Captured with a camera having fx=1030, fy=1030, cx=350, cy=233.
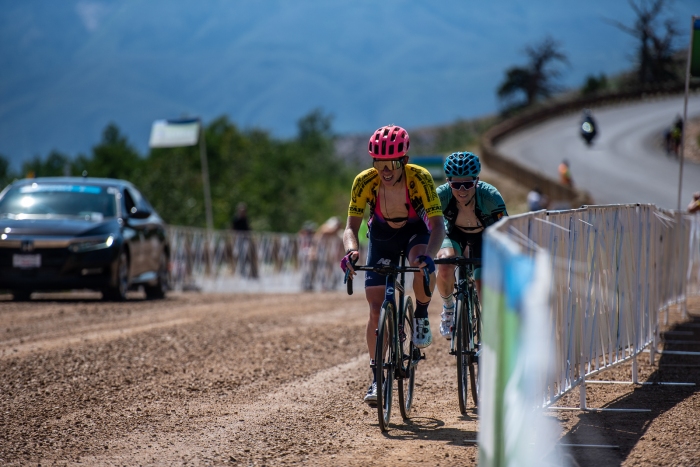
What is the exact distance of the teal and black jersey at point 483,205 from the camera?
7.84 meters

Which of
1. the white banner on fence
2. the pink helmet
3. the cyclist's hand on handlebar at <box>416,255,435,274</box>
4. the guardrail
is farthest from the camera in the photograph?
the guardrail

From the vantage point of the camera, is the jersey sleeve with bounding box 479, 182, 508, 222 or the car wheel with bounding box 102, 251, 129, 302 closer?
the jersey sleeve with bounding box 479, 182, 508, 222

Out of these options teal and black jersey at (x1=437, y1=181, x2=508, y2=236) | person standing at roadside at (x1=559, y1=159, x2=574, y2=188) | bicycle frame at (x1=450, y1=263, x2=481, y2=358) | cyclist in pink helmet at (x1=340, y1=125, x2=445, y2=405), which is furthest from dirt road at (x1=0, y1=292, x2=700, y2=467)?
person standing at roadside at (x1=559, y1=159, x2=574, y2=188)

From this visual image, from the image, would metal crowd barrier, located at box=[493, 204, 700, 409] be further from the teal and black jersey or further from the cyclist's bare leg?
the cyclist's bare leg

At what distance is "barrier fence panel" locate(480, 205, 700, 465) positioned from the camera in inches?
180

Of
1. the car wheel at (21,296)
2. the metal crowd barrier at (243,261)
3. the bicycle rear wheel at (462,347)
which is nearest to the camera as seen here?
the bicycle rear wheel at (462,347)

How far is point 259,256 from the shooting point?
27172mm

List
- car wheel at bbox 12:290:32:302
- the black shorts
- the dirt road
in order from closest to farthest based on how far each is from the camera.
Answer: the dirt road, the black shorts, car wheel at bbox 12:290:32:302

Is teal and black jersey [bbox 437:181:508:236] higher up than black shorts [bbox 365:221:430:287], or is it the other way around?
teal and black jersey [bbox 437:181:508:236]

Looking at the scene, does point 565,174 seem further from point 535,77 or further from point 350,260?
point 535,77

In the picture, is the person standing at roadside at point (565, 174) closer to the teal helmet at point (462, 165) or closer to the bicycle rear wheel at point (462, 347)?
the teal helmet at point (462, 165)

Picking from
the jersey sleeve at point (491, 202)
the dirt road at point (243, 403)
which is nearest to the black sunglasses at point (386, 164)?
the jersey sleeve at point (491, 202)

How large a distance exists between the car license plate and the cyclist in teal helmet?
349 inches

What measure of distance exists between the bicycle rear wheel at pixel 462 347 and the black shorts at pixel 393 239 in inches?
24.9
